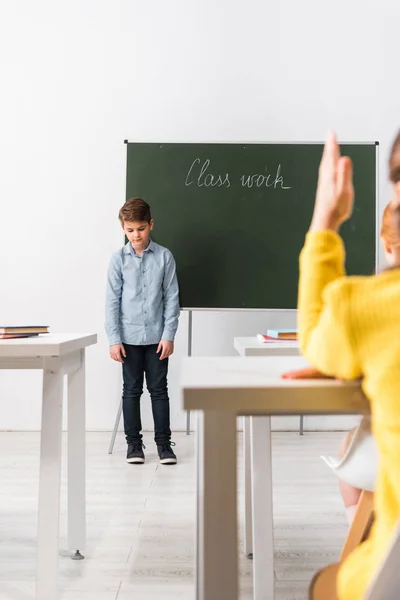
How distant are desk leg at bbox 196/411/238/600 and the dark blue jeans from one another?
2.72m

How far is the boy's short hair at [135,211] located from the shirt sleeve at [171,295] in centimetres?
29

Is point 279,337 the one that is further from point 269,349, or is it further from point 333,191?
point 333,191

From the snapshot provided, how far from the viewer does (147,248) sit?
3564 millimetres

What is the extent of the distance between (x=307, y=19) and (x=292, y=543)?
3428 millimetres

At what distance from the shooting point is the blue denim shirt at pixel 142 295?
11.6ft

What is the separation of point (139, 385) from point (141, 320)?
1.20 ft

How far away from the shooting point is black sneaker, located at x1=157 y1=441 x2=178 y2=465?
3334 mm

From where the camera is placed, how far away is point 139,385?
11.7 feet

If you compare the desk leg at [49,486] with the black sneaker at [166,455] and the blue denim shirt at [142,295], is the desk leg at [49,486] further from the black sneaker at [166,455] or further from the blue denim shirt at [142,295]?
the blue denim shirt at [142,295]

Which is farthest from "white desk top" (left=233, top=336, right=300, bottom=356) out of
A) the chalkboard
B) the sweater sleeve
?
the chalkboard

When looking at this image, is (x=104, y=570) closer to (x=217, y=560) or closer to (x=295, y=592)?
(x=295, y=592)

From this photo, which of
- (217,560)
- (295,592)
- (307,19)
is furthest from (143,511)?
(307,19)

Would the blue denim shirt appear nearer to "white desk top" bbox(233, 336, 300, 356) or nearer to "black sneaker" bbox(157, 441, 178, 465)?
"black sneaker" bbox(157, 441, 178, 465)

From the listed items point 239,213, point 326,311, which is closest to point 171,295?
point 239,213
